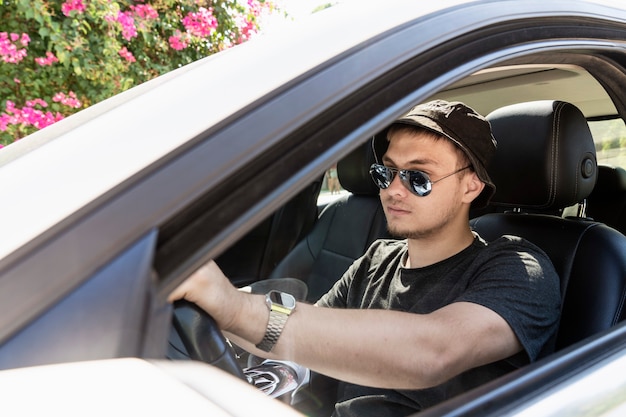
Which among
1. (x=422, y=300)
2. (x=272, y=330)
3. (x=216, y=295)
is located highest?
(x=216, y=295)

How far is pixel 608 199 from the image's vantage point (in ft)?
13.0

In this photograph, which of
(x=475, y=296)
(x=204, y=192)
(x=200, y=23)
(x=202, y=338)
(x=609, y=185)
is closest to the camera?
(x=204, y=192)

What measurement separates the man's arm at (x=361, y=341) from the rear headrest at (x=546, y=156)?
0.70 metres

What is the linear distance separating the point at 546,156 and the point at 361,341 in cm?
97

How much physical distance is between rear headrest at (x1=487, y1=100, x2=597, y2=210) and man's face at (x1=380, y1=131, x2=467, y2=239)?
23 cm

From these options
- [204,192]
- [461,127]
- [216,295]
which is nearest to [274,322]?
[216,295]

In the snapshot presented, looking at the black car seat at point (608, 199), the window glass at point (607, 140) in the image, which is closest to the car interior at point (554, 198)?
the window glass at point (607, 140)

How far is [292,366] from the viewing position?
152 cm

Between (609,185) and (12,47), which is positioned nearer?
(12,47)

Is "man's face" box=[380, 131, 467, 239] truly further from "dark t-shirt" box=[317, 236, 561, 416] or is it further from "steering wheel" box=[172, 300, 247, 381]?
"steering wheel" box=[172, 300, 247, 381]

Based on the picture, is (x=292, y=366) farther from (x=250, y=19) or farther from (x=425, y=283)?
(x=250, y=19)

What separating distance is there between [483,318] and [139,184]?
99 centimetres

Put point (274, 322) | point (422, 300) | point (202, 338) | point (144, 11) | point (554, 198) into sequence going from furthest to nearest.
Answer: point (144, 11) → point (554, 198) → point (422, 300) → point (274, 322) → point (202, 338)

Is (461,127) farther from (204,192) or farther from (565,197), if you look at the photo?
(204,192)
